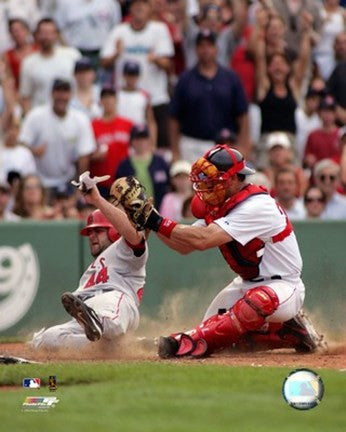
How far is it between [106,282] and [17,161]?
230 inches

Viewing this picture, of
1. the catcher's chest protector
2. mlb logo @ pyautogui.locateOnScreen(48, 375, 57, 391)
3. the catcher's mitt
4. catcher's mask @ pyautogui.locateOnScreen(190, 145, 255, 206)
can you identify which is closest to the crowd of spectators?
the catcher's chest protector

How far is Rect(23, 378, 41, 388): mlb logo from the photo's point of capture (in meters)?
10.1

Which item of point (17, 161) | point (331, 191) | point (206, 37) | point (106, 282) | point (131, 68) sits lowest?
point (331, 191)

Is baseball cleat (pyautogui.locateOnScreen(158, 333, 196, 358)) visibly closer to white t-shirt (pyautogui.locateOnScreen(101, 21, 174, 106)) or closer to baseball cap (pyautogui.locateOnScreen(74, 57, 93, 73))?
baseball cap (pyautogui.locateOnScreen(74, 57, 93, 73))

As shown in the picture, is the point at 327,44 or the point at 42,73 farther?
the point at 327,44

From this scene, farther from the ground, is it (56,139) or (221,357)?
(56,139)

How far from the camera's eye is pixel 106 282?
38.7ft

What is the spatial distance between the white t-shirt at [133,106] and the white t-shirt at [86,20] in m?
1.47

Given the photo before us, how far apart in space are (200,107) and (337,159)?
73.2 inches

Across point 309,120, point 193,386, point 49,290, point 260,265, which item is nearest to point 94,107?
point 309,120

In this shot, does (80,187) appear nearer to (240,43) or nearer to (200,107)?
(200,107)

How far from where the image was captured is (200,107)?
1794 centimetres

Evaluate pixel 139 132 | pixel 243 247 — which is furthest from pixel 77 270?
pixel 243 247

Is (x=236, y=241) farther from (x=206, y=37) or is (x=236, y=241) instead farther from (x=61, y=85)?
(x=206, y=37)
